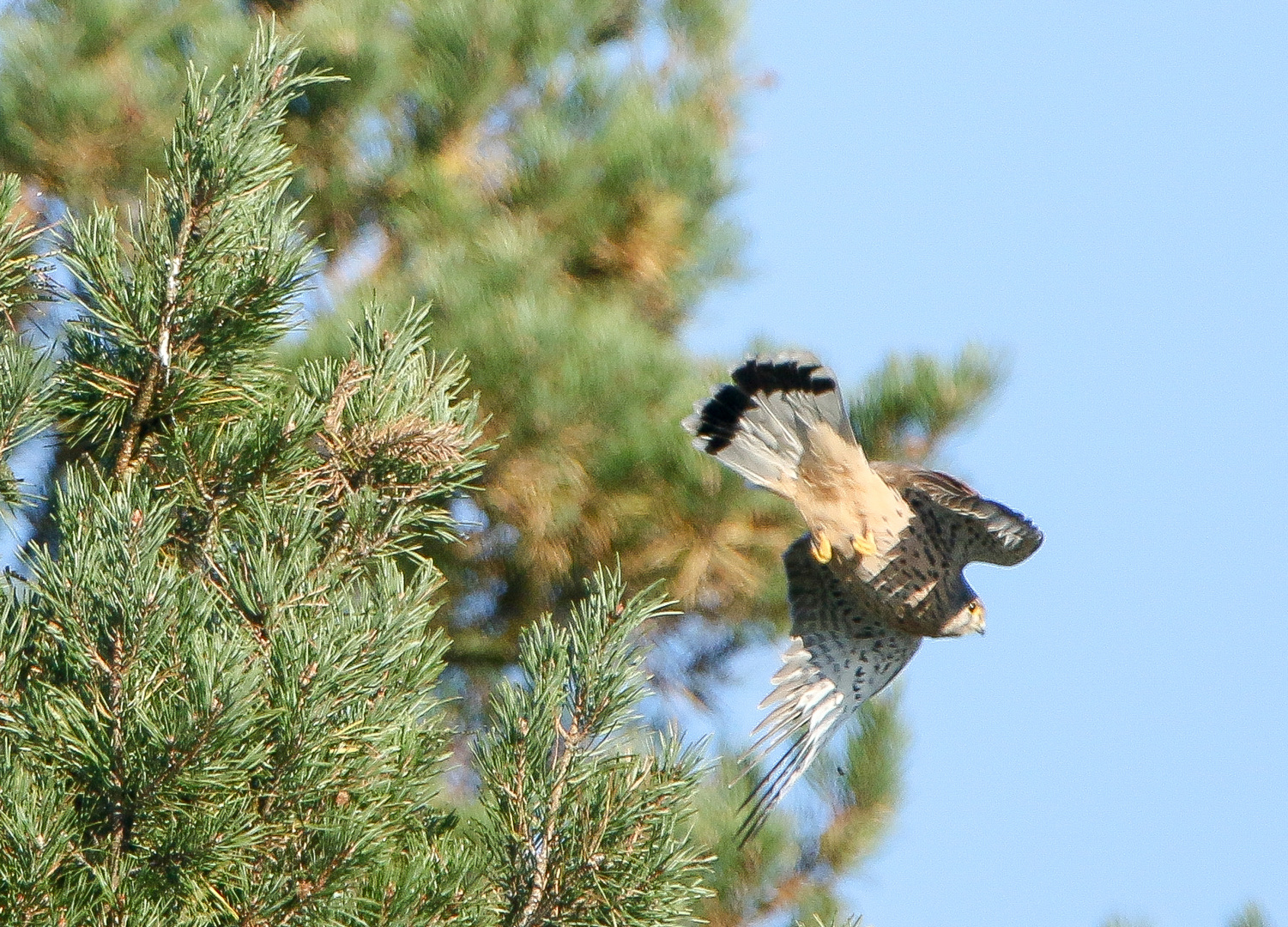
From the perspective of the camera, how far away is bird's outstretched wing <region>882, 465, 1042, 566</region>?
3.87 meters

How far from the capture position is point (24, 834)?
1.95 meters

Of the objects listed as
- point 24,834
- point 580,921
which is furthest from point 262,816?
point 580,921

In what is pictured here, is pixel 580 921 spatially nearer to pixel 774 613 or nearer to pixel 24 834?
pixel 24 834

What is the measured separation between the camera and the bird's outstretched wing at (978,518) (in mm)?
3873

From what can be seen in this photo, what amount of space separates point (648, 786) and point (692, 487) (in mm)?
2053

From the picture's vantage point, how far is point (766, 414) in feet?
13.7

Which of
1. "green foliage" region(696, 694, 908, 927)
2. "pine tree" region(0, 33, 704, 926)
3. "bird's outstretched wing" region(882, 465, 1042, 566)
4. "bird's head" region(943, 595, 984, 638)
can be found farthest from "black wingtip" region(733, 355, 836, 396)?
"pine tree" region(0, 33, 704, 926)

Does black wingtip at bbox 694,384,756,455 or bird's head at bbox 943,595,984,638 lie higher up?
bird's head at bbox 943,595,984,638

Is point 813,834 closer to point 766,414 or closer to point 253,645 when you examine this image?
point 766,414

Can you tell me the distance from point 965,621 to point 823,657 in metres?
0.42

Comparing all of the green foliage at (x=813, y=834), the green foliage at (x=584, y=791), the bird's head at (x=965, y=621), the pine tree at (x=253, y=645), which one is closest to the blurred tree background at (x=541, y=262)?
the green foliage at (x=813, y=834)

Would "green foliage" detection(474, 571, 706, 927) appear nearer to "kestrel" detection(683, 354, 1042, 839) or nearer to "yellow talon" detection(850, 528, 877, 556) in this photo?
"kestrel" detection(683, 354, 1042, 839)

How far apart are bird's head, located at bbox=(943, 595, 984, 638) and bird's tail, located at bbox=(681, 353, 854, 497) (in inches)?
25.5

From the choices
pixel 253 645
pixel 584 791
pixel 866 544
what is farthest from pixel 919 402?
pixel 253 645
